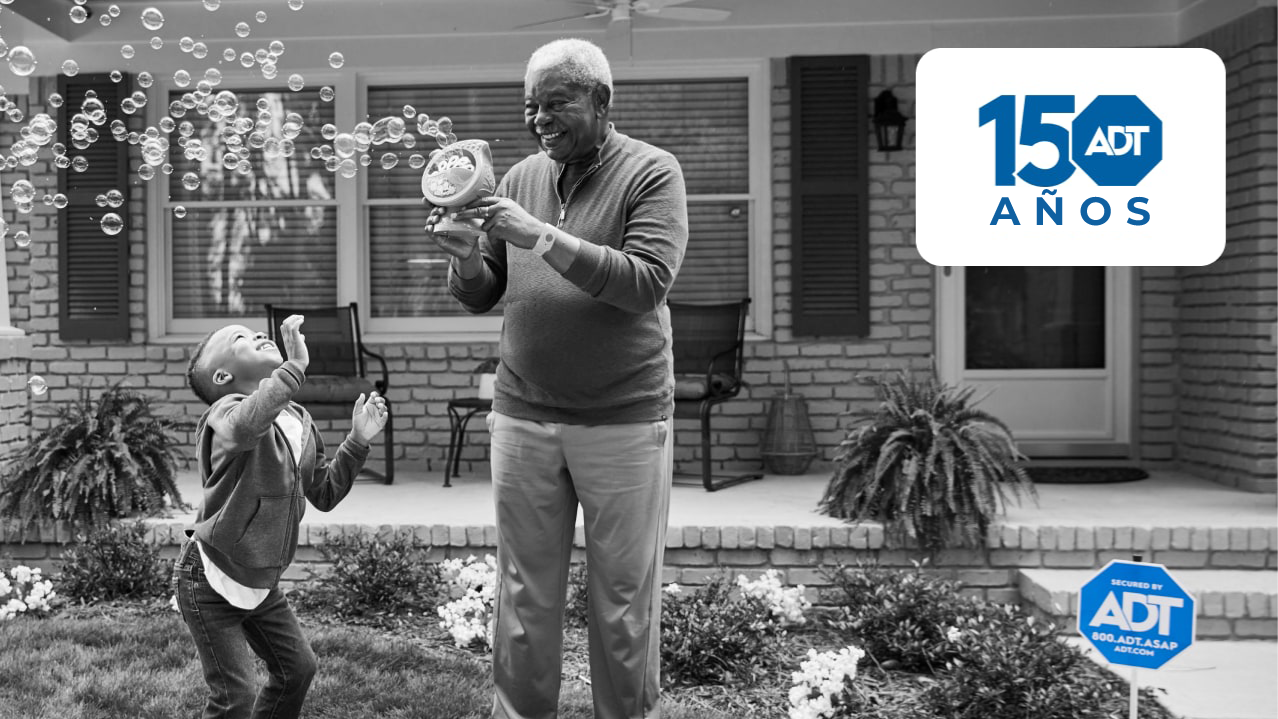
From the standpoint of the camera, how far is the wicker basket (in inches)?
251

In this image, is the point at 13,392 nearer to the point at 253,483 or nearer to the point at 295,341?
the point at 253,483

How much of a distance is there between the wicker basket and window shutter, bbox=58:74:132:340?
3.56 meters

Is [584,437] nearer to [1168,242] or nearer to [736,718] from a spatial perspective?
[736,718]

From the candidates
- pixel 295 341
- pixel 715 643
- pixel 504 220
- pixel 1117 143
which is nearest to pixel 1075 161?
pixel 1117 143

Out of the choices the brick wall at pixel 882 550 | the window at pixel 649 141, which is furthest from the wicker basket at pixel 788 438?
the brick wall at pixel 882 550

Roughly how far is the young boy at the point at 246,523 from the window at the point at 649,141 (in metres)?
4.17

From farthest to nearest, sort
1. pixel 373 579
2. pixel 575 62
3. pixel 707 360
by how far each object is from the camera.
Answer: pixel 707 360 < pixel 373 579 < pixel 575 62

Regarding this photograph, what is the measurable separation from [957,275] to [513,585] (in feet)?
14.6

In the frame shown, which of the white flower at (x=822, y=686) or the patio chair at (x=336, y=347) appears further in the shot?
the patio chair at (x=336, y=347)

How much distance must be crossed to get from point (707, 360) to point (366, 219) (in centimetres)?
212

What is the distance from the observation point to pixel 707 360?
20.2 ft

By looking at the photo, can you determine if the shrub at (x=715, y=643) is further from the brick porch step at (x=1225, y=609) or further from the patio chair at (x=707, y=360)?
the patio chair at (x=707, y=360)

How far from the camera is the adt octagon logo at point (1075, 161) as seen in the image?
4.37m

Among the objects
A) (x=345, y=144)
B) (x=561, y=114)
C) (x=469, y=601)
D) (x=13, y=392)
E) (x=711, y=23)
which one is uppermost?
(x=711, y=23)
